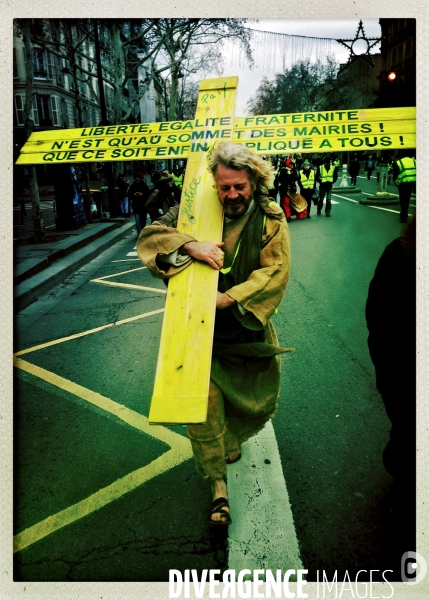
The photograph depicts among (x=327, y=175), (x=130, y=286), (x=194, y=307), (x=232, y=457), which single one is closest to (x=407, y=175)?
(x=194, y=307)

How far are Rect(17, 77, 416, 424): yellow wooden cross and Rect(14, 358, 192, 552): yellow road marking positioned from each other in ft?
2.54

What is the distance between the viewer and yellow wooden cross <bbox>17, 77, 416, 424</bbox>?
1863mm

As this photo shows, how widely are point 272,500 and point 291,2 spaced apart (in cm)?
240

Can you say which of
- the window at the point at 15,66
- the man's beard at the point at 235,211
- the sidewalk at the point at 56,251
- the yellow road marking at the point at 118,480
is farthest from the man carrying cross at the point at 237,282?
the window at the point at 15,66

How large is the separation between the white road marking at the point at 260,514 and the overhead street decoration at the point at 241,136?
176 cm

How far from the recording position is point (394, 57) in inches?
98.0

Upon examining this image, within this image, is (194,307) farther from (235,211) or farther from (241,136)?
(241,136)

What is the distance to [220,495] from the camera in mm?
2277

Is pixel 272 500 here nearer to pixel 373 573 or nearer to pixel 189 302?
pixel 373 573

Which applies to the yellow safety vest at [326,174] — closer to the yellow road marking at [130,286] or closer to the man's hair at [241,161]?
the yellow road marking at [130,286]

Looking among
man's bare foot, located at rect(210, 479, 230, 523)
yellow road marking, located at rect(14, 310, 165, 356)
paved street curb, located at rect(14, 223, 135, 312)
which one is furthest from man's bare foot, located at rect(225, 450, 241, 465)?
yellow road marking, located at rect(14, 310, 165, 356)

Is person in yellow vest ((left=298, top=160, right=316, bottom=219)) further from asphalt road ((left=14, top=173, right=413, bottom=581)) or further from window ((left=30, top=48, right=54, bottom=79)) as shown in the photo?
asphalt road ((left=14, top=173, right=413, bottom=581))

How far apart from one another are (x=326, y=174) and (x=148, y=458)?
11616 mm

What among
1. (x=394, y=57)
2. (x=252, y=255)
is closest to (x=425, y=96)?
(x=394, y=57)
